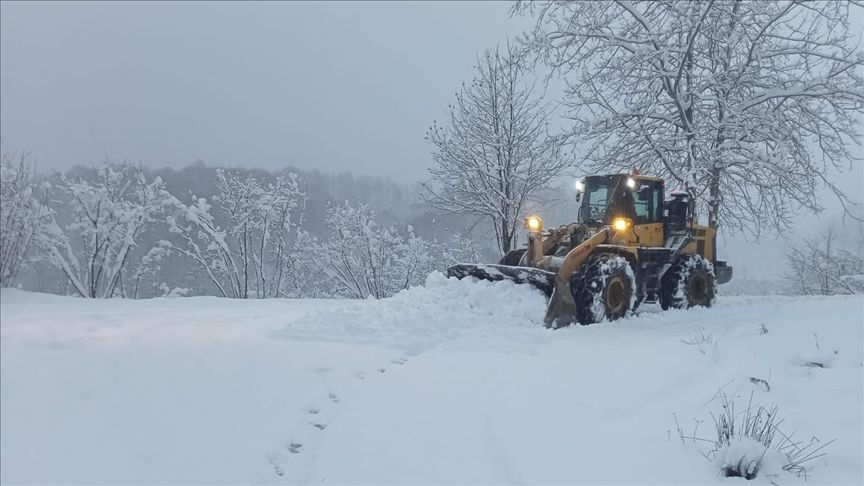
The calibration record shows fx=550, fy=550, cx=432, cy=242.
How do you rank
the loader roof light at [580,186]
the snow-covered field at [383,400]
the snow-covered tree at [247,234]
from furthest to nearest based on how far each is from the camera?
the snow-covered tree at [247,234] < the loader roof light at [580,186] < the snow-covered field at [383,400]

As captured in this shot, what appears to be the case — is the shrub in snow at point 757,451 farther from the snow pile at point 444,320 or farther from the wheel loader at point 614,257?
the wheel loader at point 614,257

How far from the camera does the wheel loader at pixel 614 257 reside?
27.2ft

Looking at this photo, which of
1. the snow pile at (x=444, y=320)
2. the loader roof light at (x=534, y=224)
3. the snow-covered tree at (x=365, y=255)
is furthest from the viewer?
the snow-covered tree at (x=365, y=255)

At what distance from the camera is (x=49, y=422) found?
259 centimetres

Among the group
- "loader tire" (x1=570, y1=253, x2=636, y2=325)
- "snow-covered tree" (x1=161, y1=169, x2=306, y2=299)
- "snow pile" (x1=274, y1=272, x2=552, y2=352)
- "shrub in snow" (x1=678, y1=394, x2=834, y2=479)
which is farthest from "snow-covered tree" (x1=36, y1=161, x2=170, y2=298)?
"loader tire" (x1=570, y1=253, x2=636, y2=325)

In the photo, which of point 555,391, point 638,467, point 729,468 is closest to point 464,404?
point 555,391

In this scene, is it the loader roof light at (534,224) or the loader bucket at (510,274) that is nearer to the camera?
the loader bucket at (510,274)

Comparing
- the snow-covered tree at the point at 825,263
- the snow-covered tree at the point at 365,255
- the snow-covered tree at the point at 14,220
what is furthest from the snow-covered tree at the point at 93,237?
the snow-covered tree at the point at 825,263

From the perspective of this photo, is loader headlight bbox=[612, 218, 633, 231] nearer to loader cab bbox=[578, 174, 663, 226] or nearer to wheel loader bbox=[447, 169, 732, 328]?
wheel loader bbox=[447, 169, 732, 328]

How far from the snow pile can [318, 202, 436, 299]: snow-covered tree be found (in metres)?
15.2

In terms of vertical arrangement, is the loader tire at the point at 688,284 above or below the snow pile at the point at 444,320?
above

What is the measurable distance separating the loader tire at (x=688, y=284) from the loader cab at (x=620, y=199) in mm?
996

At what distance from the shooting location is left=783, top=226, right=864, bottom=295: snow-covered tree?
22.4m

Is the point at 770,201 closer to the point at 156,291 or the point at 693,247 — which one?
the point at 693,247
